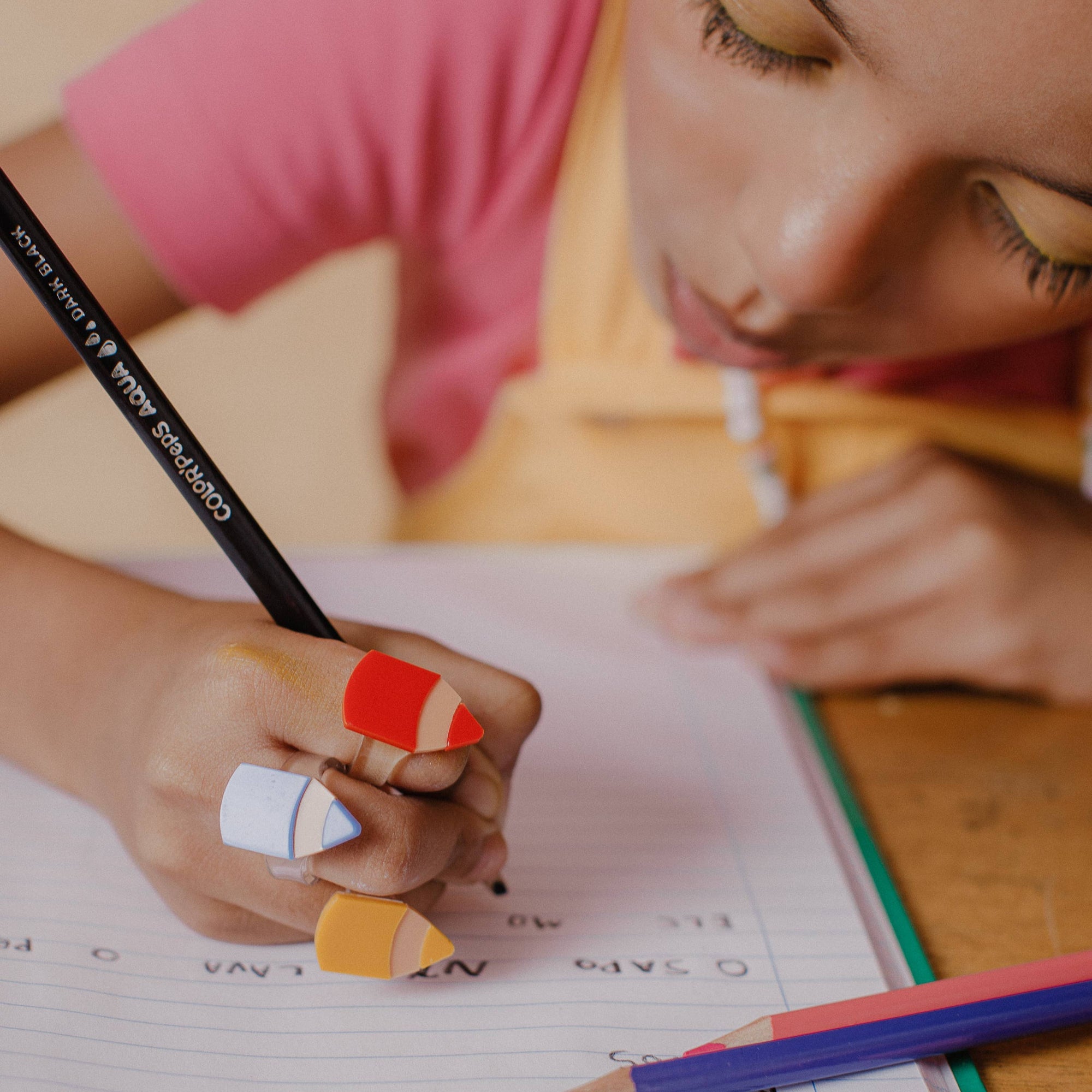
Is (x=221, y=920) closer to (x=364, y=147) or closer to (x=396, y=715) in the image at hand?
(x=396, y=715)

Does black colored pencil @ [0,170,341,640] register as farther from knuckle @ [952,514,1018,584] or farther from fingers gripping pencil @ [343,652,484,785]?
knuckle @ [952,514,1018,584]

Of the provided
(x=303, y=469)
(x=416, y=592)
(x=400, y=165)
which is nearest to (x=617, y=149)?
(x=400, y=165)

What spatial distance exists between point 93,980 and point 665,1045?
109 millimetres

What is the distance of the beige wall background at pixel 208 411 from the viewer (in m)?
0.32

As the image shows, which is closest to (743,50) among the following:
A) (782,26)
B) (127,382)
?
(782,26)

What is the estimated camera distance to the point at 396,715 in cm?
17

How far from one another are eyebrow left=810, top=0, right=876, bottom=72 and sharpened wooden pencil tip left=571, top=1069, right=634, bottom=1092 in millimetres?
199

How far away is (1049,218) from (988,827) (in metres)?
0.15

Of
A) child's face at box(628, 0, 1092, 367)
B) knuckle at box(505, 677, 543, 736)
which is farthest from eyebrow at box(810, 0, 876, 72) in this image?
knuckle at box(505, 677, 543, 736)

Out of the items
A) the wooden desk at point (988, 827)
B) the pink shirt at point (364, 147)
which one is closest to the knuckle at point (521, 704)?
the wooden desk at point (988, 827)

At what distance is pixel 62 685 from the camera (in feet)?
0.72

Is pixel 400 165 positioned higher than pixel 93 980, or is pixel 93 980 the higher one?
pixel 400 165

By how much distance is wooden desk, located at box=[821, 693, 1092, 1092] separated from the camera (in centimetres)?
22

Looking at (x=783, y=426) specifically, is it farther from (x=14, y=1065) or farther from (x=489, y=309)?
(x=14, y=1065)
